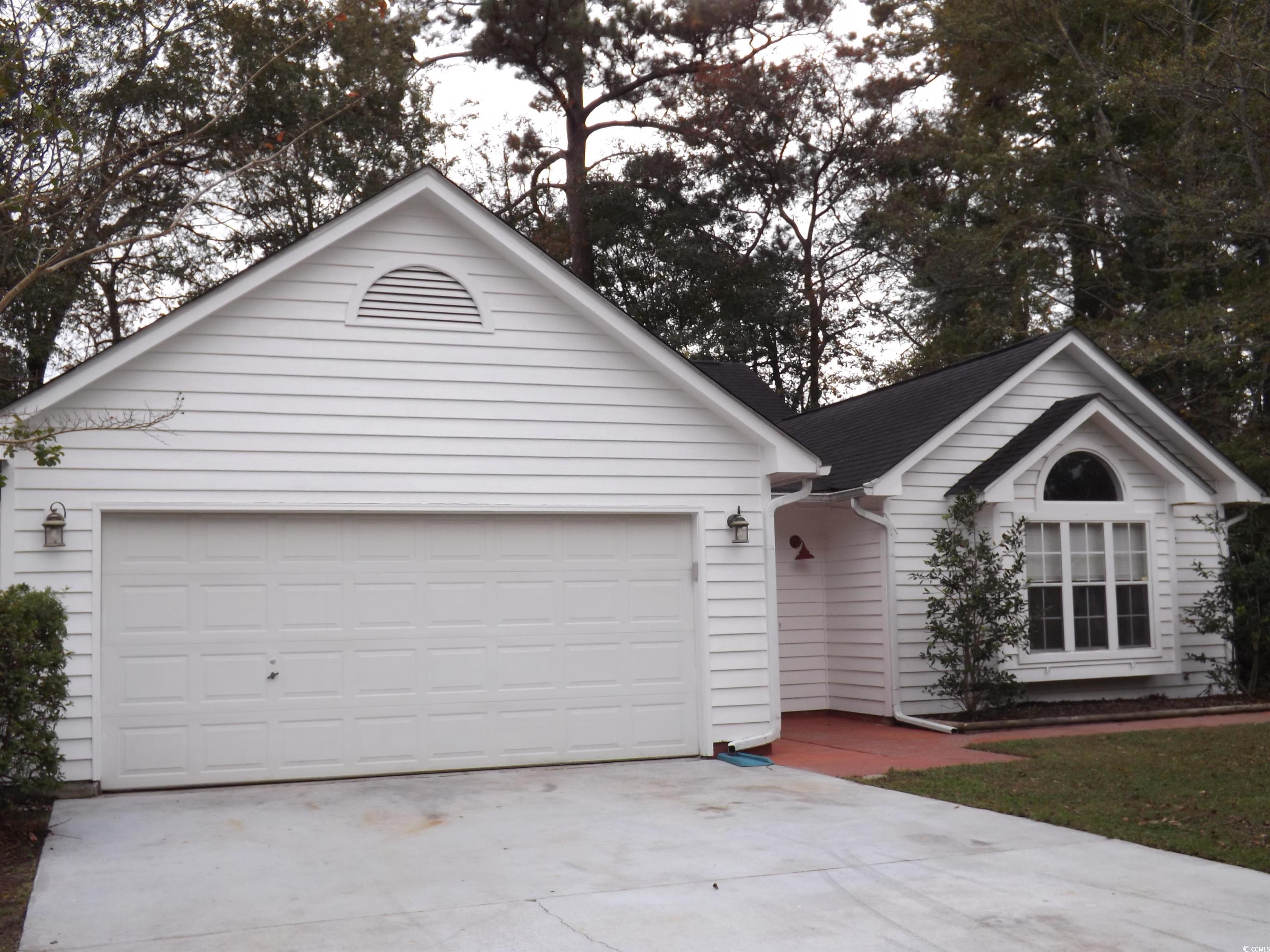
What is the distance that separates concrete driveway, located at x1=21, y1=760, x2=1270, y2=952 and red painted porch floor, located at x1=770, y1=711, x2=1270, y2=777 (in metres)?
1.63

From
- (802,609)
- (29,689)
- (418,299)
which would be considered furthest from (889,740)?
(29,689)

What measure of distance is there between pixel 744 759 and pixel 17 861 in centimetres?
589

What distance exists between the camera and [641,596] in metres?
10.9

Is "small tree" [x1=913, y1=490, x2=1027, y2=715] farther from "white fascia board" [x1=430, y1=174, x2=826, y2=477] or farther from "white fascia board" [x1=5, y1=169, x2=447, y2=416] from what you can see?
"white fascia board" [x1=5, y1=169, x2=447, y2=416]

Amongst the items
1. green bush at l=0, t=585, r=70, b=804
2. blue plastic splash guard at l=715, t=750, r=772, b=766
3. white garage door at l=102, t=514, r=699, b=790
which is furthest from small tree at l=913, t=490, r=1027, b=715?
green bush at l=0, t=585, r=70, b=804

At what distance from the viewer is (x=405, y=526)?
404 inches

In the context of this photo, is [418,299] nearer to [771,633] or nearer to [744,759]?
[771,633]

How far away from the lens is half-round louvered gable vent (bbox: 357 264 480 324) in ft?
33.8

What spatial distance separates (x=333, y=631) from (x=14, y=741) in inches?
107

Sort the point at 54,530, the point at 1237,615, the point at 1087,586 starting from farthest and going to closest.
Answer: the point at 1237,615, the point at 1087,586, the point at 54,530

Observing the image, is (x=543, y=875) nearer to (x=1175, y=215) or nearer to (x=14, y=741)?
(x=14, y=741)

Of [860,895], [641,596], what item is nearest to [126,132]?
[641,596]

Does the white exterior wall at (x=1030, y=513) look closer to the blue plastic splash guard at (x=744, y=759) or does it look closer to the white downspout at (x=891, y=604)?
the white downspout at (x=891, y=604)

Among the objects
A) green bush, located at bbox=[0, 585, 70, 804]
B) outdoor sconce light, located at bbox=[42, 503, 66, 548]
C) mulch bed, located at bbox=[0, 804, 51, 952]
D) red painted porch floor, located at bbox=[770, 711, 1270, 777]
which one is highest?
outdoor sconce light, located at bbox=[42, 503, 66, 548]
